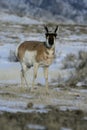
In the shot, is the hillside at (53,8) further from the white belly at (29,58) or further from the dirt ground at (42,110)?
the dirt ground at (42,110)

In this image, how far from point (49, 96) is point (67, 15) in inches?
3958

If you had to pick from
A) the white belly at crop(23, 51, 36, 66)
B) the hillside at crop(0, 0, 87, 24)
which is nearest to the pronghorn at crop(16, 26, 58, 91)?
the white belly at crop(23, 51, 36, 66)

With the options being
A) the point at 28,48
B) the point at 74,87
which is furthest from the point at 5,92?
the point at 74,87

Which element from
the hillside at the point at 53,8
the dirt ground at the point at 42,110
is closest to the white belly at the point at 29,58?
the dirt ground at the point at 42,110

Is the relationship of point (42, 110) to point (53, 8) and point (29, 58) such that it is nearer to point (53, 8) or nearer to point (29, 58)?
point (29, 58)

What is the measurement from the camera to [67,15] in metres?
Result: 115

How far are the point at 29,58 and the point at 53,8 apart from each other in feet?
329

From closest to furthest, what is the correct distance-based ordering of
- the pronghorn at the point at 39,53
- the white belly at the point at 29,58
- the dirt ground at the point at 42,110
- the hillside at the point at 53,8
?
the dirt ground at the point at 42,110 < the pronghorn at the point at 39,53 < the white belly at the point at 29,58 < the hillside at the point at 53,8

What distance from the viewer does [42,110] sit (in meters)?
11.9

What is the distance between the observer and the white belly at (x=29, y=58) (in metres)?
17.0

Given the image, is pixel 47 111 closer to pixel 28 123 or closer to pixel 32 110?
pixel 32 110

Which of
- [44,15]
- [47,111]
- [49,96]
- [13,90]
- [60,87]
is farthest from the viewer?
[44,15]

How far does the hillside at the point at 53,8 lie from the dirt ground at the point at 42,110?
96736mm

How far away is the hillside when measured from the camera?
11325 centimetres
